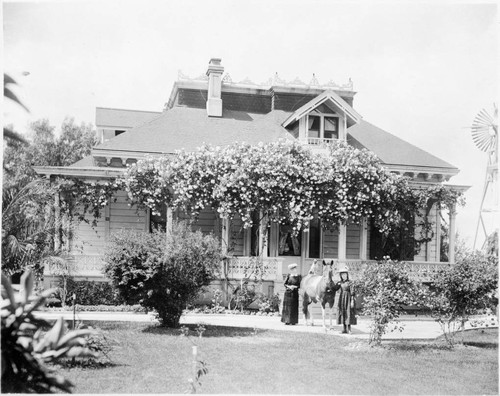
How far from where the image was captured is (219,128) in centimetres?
2562

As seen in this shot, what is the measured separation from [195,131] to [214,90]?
2640 millimetres

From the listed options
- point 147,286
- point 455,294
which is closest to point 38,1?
point 147,286

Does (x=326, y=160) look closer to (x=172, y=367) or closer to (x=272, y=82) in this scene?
(x=272, y=82)

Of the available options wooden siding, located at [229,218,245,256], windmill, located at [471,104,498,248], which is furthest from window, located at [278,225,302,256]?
windmill, located at [471,104,498,248]

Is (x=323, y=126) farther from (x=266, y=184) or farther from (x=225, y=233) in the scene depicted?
(x=225, y=233)

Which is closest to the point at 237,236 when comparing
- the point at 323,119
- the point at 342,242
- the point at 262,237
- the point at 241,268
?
the point at 262,237

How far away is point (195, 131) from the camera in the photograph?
25000 millimetres

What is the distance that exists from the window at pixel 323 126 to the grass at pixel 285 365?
38.3 ft

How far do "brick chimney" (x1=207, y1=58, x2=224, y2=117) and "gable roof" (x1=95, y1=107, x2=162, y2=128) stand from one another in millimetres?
2954

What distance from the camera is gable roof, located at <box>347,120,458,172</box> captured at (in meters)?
25.1

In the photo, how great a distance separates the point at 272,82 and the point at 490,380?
19412mm

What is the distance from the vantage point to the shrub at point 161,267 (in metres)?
14.1

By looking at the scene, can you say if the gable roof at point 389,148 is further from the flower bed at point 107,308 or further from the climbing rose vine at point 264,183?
the flower bed at point 107,308

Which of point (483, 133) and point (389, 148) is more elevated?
point (389, 148)
